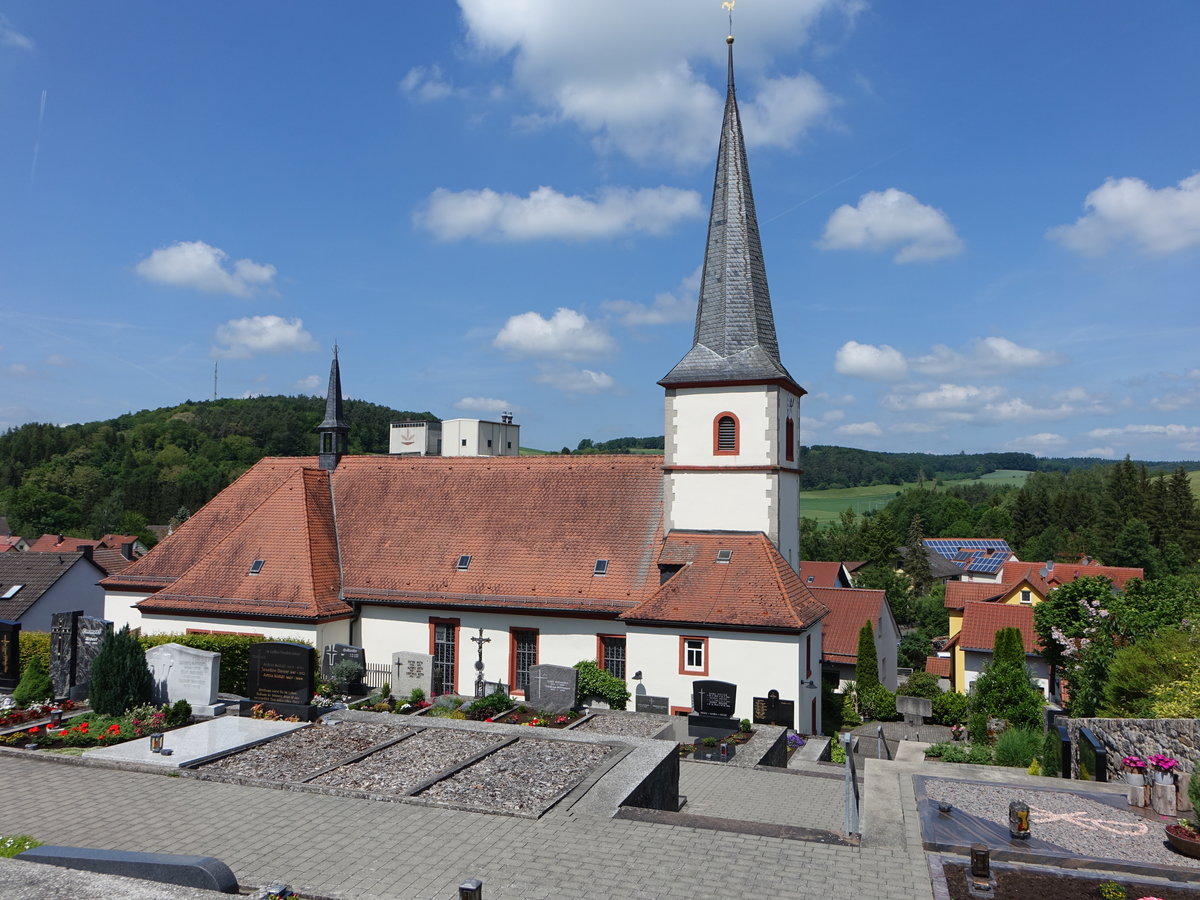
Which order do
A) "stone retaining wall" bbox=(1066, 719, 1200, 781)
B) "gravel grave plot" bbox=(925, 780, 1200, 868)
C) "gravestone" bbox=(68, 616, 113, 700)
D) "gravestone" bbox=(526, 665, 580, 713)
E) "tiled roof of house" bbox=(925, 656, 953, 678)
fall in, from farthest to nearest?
"tiled roof of house" bbox=(925, 656, 953, 678) < "gravestone" bbox=(526, 665, 580, 713) < "gravestone" bbox=(68, 616, 113, 700) < "stone retaining wall" bbox=(1066, 719, 1200, 781) < "gravel grave plot" bbox=(925, 780, 1200, 868)

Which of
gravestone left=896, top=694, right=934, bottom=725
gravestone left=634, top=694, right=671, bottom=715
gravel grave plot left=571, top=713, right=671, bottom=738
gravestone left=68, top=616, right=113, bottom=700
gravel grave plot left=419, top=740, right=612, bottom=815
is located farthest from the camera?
gravestone left=896, top=694, right=934, bottom=725

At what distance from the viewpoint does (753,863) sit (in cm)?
1041

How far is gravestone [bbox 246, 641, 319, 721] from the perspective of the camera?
19.3 metres

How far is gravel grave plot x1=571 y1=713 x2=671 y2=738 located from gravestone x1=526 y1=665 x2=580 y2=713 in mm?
864

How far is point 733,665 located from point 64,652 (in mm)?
16289

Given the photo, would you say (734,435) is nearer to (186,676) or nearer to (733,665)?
(733,665)

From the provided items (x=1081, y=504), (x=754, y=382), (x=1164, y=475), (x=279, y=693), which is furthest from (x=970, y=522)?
(x=279, y=693)

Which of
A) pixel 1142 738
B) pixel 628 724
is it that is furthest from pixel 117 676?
pixel 1142 738

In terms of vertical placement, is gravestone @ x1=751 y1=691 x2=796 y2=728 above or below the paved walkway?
below

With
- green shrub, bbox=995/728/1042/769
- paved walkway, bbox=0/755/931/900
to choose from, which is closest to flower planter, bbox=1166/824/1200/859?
paved walkway, bbox=0/755/931/900

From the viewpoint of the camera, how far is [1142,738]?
43.8 feet

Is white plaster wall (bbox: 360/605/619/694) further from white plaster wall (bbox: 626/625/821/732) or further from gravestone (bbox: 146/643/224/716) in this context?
gravestone (bbox: 146/643/224/716)

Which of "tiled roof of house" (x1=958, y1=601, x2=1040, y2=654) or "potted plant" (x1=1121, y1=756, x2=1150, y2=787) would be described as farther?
"tiled roof of house" (x1=958, y1=601, x2=1040, y2=654)

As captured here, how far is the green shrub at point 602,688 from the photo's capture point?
22.5 meters
